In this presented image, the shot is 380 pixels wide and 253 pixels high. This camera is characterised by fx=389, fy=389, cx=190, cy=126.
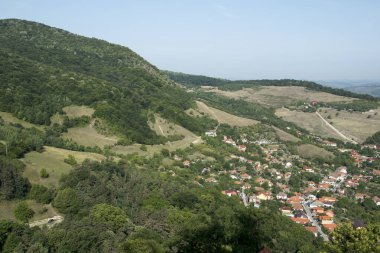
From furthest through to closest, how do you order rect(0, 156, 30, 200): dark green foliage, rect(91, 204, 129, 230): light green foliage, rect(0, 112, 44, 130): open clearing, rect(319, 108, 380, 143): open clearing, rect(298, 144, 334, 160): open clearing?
rect(319, 108, 380, 143): open clearing → rect(298, 144, 334, 160): open clearing → rect(0, 112, 44, 130): open clearing → rect(0, 156, 30, 200): dark green foliage → rect(91, 204, 129, 230): light green foliage

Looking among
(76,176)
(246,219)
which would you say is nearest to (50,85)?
(76,176)

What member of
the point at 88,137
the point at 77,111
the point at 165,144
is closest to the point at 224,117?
the point at 165,144

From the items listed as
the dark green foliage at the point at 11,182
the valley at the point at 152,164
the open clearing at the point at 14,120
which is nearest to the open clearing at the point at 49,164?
the valley at the point at 152,164

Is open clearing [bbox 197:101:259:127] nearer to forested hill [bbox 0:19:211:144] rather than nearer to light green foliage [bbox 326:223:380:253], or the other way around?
forested hill [bbox 0:19:211:144]

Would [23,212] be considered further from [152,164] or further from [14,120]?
[14,120]

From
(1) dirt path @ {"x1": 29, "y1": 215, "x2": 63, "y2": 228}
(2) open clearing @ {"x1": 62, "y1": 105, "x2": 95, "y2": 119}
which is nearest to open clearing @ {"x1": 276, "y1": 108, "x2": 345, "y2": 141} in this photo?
(2) open clearing @ {"x1": 62, "y1": 105, "x2": 95, "y2": 119}

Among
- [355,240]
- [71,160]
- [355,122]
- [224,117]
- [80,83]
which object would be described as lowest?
[355,122]
